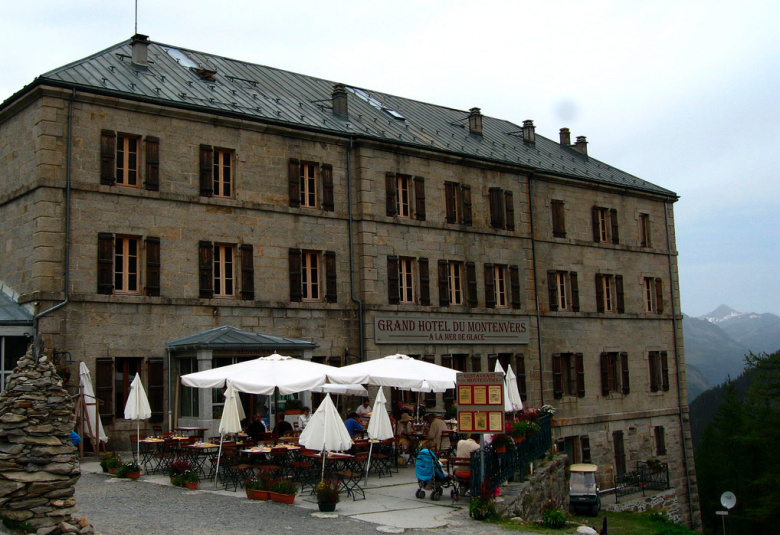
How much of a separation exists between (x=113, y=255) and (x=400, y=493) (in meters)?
11.3

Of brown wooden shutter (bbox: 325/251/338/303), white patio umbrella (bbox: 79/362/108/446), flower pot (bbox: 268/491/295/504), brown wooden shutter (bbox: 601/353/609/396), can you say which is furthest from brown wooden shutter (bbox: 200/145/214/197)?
brown wooden shutter (bbox: 601/353/609/396)

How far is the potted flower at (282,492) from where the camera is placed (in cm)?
1587

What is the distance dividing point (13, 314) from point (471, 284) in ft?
54.4

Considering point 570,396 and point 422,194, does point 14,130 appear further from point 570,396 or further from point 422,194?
point 570,396

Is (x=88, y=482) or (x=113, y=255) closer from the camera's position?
(x=88, y=482)

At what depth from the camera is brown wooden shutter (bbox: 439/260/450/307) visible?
104 ft

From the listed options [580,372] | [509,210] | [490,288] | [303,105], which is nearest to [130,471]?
[303,105]

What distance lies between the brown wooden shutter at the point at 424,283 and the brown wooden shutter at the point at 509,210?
522 centimetres

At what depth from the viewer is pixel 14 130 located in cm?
2481

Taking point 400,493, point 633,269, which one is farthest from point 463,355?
point 400,493

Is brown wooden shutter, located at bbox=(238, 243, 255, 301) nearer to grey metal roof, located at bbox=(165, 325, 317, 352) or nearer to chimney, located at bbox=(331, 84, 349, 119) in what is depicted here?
grey metal roof, located at bbox=(165, 325, 317, 352)

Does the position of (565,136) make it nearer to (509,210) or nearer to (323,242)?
(509,210)

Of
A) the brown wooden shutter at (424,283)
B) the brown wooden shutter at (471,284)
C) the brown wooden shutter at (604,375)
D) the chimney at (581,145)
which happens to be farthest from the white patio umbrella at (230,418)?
the chimney at (581,145)

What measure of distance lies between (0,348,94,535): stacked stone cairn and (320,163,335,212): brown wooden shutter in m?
18.0
